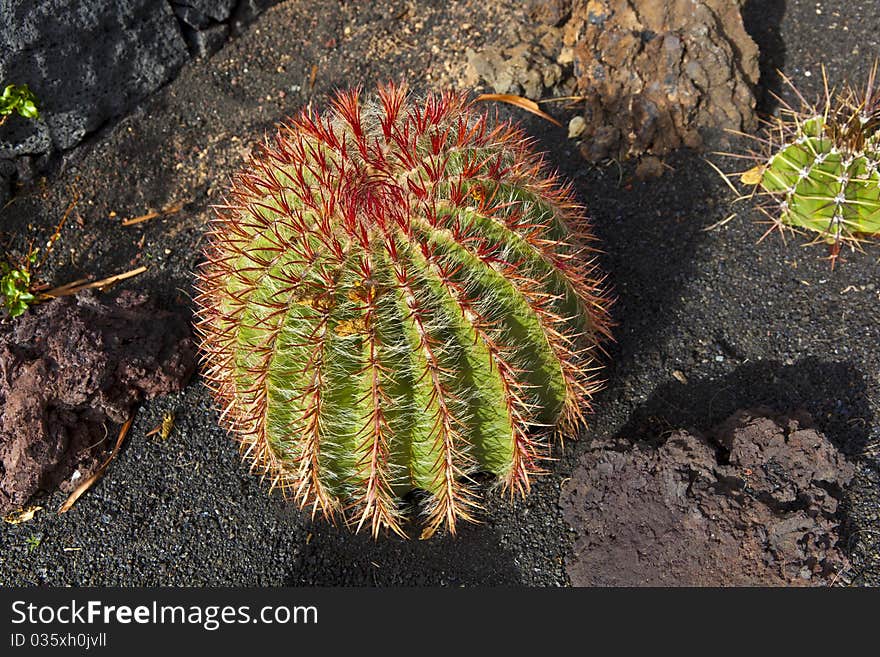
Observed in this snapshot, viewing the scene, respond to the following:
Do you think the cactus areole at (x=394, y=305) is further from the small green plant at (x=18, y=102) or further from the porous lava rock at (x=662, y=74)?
the small green plant at (x=18, y=102)

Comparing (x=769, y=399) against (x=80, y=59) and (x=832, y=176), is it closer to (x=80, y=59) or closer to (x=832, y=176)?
(x=832, y=176)

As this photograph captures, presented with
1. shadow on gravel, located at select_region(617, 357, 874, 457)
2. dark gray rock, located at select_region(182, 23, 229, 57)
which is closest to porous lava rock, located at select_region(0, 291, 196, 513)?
dark gray rock, located at select_region(182, 23, 229, 57)

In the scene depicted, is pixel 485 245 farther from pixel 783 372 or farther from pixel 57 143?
pixel 57 143

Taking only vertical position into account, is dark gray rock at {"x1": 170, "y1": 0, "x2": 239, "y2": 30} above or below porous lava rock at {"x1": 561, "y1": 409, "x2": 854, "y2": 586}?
above

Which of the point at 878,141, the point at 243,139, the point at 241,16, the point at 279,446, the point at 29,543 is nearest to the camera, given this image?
the point at 279,446

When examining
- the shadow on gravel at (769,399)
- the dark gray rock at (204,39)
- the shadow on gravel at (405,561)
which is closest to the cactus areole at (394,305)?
the shadow on gravel at (405,561)

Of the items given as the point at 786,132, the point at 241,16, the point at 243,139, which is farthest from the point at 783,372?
the point at 241,16

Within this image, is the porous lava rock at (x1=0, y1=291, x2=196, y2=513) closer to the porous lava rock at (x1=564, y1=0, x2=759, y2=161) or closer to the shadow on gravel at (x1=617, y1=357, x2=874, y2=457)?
the shadow on gravel at (x1=617, y1=357, x2=874, y2=457)
